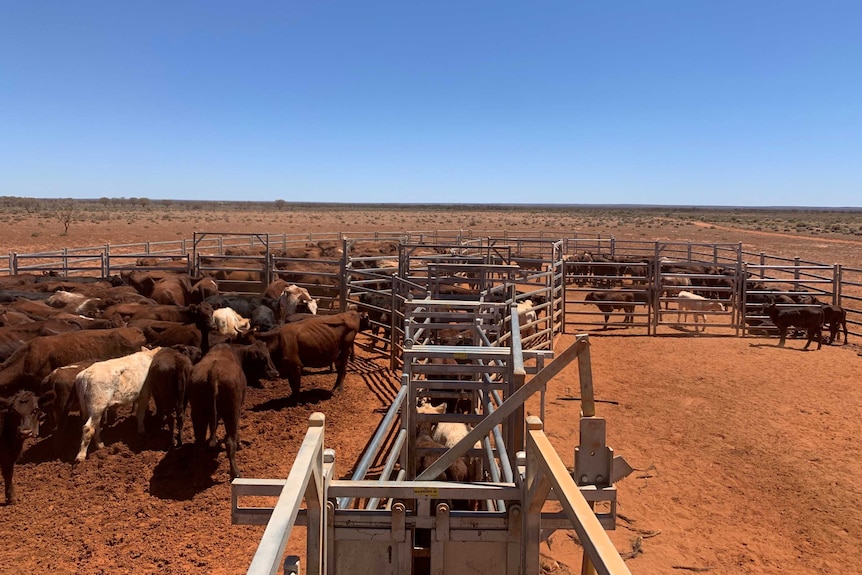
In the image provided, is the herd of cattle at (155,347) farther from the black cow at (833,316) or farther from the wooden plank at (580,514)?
the wooden plank at (580,514)

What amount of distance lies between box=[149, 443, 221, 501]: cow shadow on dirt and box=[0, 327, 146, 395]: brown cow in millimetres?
2346

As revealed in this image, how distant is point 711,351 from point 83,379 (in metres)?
12.0

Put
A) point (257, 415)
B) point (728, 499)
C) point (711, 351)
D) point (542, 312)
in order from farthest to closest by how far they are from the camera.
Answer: point (542, 312), point (711, 351), point (257, 415), point (728, 499)

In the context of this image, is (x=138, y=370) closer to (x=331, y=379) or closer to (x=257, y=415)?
(x=257, y=415)

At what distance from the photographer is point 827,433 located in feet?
26.7

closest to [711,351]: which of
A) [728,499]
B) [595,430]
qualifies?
[728,499]

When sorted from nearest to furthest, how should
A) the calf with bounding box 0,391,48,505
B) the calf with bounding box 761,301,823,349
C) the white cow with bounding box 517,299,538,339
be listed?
the calf with bounding box 0,391,48,505, the white cow with bounding box 517,299,538,339, the calf with bounding box 761,301,823,349

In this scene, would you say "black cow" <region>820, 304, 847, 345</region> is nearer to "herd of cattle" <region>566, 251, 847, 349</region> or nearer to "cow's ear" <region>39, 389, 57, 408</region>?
"herd of cattle" <region>566, 251, 847, 349</region>

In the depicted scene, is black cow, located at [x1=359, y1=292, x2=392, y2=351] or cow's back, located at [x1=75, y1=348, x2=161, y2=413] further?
black cow, located at [x1=359, y1=292, x2=392, y2=351]

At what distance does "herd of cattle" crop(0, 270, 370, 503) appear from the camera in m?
6.40

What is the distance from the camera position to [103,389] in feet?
22.1

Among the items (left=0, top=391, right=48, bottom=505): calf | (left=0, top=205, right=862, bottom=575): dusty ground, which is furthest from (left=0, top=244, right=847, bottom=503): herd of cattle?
(left=0, top=205, right=862, bottom=575): dusty ground

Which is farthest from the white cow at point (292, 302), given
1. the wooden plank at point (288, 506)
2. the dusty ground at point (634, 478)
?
the wooden plank at point (288, 506)

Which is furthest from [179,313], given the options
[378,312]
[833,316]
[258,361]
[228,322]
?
[833,316]
